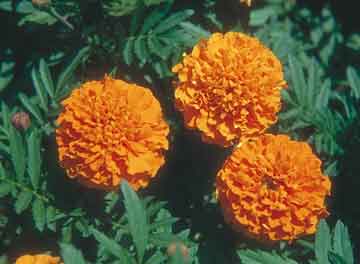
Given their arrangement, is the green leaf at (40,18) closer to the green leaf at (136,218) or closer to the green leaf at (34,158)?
the green leaf at (34,158)

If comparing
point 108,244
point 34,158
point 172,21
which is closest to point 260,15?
point 172,21

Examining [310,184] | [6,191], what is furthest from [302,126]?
[6,191]

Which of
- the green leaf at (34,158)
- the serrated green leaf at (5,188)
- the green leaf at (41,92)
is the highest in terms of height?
the green leaf at (41,92)

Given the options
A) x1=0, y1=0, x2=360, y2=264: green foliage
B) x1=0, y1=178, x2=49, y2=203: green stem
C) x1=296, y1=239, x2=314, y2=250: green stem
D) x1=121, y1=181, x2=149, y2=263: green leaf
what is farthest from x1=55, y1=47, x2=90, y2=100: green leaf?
x1=296, y1=239, x2=314, y2=250: green stem

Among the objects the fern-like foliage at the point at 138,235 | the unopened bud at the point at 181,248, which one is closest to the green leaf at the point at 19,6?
the fern-like foliage at the point at 138,235

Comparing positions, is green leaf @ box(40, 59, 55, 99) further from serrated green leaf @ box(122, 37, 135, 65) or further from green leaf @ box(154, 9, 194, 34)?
green leaf @ box(154, 9, 194, 34)

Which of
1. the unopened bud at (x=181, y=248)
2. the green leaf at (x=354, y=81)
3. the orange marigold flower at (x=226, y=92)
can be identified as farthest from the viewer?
the green leaf at (x=354, y=81)
